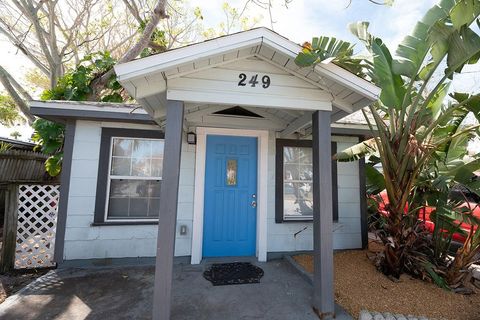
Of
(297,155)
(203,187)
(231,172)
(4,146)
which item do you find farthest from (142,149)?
(4,146)

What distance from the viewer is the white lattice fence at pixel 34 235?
420 centimetres

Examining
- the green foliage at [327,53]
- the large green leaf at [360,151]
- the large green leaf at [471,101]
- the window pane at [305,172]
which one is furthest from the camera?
the window pane at [305,172]

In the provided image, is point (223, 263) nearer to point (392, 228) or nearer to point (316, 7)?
point (392, 228)

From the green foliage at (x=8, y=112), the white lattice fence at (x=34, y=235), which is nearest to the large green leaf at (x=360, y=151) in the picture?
the white lattice fence at (x=34, y=235)

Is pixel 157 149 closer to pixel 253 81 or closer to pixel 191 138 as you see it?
pixel 191 138

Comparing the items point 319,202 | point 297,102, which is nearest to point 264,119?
point 297,102

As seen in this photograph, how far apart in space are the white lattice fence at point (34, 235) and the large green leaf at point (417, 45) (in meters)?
6.13

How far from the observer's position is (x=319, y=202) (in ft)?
9.74

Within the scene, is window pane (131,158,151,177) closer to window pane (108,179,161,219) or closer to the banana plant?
window pane (108,179,161,219)

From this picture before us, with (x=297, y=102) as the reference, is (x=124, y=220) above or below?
below

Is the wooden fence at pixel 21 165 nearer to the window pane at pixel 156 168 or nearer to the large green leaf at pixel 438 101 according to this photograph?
the window pane at pixel 156 168

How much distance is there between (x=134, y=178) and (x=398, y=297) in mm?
4600

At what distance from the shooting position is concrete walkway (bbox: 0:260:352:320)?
9.36 feet

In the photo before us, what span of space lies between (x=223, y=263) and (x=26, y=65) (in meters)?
16.9
